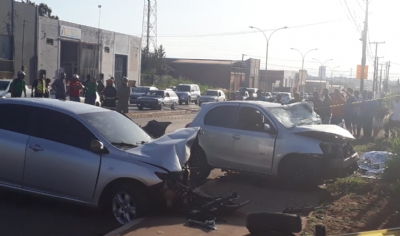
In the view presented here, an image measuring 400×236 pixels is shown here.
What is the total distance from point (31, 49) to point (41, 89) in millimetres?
25896

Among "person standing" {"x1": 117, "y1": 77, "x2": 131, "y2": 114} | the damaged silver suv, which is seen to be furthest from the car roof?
"person standing" {"x1": 117, "y1": 77, "x2": 131, "y2": 114}

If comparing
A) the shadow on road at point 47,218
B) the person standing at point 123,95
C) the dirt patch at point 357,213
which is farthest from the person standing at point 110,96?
the dirt patch at point 357,213

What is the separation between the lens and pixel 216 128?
11.2 m

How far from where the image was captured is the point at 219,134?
1109 cm

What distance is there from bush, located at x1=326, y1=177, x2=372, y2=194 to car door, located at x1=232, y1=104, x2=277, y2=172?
3.96 ft

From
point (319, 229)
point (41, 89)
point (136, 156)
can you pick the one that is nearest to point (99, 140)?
point (136, 156)

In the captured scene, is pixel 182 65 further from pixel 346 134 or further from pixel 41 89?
pixel 346 134

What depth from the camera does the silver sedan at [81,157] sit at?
25.1ft

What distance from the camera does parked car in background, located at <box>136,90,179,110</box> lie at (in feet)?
129

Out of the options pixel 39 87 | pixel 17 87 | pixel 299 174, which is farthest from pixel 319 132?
pixel 39 87

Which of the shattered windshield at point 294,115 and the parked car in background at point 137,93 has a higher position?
the shattered windshield at point 294,115

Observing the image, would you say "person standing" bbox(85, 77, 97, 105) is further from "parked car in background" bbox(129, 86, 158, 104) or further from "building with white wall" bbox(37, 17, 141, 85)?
"parked car in background" bbox(129, 86, 158, 104)

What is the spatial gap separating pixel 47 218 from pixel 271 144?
14.5 feet

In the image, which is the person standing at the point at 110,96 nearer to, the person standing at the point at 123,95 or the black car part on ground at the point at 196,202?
the person standing at the point at 123,95
